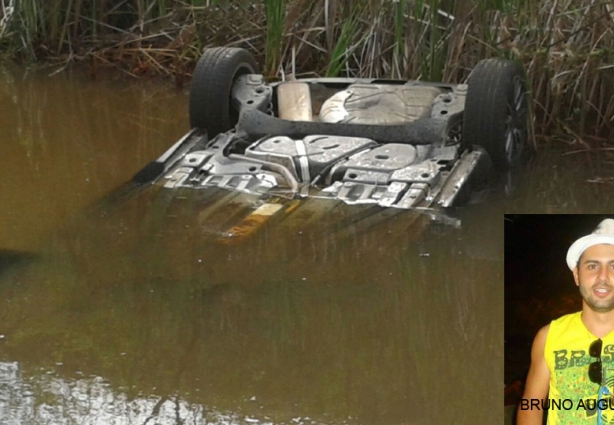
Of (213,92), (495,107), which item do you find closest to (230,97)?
(213,92)

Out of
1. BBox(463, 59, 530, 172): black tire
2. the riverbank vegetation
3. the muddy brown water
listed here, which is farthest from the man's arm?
the riverbank vegetation

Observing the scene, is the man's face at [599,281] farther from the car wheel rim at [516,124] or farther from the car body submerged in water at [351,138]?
the car wheel rim at [516,124]

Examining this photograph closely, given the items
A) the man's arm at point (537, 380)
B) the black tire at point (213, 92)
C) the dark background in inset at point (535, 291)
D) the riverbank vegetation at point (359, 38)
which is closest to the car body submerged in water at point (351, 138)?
the black tire at point (213, 92)

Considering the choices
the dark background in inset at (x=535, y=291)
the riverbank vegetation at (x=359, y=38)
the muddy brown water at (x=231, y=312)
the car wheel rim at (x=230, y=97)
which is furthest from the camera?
the riverbank vegetation at (x=359, y=38)

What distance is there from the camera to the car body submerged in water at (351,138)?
6.88m

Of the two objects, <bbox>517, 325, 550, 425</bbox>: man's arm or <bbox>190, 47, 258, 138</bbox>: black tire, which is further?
<bbox>190, 47, 258, 138</bbox>: black tire

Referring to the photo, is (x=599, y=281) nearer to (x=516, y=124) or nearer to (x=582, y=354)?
(x=582, y=354)

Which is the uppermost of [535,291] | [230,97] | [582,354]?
[582,354]

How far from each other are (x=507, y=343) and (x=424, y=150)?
3.84 metres

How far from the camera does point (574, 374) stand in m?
2.44

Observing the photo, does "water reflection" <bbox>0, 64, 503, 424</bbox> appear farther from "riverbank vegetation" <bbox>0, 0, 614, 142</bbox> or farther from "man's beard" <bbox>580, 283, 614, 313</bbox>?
"man's beard" <bbox>580, 283, 614, 313</bbox>

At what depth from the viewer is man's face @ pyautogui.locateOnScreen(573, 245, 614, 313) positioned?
2.40 m

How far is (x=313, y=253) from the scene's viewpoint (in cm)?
617

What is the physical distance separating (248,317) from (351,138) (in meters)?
2.20
